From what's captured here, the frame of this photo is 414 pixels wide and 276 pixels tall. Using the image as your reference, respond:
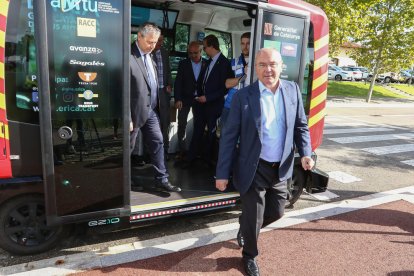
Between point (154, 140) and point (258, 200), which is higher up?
point (154, 140)

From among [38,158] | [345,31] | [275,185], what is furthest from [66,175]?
[345,31]

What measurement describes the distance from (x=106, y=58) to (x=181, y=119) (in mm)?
2600

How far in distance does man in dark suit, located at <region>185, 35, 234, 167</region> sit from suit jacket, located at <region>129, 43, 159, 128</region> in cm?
138

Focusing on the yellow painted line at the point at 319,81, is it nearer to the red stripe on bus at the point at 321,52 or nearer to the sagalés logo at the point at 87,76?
the red stripe on bus at the point at 321,52

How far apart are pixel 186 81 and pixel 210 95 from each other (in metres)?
0.52

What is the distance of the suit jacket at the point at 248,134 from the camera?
8.94ft

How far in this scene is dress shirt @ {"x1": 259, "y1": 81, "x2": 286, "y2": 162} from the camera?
2770mm

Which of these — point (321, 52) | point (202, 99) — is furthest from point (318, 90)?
point (202, 99)

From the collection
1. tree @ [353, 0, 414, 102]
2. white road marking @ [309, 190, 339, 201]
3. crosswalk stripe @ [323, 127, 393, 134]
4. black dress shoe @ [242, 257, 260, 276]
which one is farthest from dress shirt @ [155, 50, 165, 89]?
tree @ [353, 0, 414, 102]

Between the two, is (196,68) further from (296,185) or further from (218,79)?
(296,185)

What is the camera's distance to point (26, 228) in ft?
9.94

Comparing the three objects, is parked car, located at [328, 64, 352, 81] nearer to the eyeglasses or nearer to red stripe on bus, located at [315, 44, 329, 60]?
red stripe on bus, located at [315, 44, 329, 60]

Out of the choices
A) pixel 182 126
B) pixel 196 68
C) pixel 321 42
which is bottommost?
pixel 182 126

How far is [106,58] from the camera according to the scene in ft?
9.07
